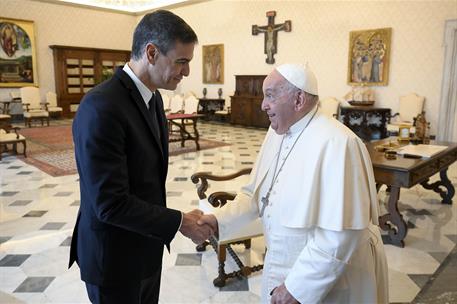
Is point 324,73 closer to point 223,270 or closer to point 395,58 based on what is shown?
point 395,58

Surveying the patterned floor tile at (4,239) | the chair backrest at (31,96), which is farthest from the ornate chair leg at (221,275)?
the chair backrest at (31,96)

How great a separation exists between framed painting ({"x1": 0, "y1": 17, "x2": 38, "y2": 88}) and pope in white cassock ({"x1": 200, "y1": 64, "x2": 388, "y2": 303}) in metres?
13.8

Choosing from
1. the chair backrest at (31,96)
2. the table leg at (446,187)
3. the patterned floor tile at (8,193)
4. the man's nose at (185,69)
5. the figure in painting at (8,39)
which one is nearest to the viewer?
the man's nose at (185,69)

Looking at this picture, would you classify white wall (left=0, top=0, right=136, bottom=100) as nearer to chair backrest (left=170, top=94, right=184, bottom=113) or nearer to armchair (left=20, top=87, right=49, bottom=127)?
armchair (left=20, top=87, right=49, bottom=127)

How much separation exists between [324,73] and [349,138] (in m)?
9.32

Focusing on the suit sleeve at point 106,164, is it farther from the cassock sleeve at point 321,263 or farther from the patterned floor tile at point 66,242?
the patterned floor tile at point 66,242

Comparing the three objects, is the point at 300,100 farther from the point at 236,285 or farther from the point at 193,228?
the point at 236,285

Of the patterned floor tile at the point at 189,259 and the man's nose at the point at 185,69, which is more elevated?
the man's nose at the point at 185,69

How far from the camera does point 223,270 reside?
2.72 metres

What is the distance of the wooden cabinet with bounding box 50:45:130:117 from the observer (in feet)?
45.6

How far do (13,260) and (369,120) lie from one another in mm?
8086

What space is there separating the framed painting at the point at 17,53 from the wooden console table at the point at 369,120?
11150 millimetres

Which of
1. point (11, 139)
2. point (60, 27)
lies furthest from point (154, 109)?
point (60, 27)

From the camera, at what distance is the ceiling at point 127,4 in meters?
14.1
